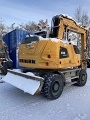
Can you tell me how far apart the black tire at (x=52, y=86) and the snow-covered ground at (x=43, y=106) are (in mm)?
171

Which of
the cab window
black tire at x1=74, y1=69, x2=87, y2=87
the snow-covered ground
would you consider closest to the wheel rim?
the snow-covered ground

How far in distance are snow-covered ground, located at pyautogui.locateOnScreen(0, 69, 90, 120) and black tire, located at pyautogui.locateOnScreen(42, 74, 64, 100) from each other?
171mm

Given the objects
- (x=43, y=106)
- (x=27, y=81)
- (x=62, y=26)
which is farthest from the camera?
(x=62, y=26)

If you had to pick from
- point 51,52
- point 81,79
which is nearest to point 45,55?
point 51,52

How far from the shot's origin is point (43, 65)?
5.40m

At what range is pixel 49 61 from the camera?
539 centimetres

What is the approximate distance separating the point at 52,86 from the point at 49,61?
2.43 feet

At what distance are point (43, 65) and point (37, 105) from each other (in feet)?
3.87

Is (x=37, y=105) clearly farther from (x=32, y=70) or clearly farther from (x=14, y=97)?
(x=32, y=70)

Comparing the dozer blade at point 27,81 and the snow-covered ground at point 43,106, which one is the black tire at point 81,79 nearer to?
the snow-covered ground at point 43,106

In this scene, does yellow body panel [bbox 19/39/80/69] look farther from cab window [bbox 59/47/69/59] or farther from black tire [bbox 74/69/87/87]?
black tire [bbox 74/69/87/87]

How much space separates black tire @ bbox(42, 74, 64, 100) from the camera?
523cm

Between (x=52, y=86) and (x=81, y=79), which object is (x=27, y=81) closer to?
(x=52, y=86)

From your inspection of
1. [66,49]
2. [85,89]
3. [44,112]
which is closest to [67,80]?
[85,89]
